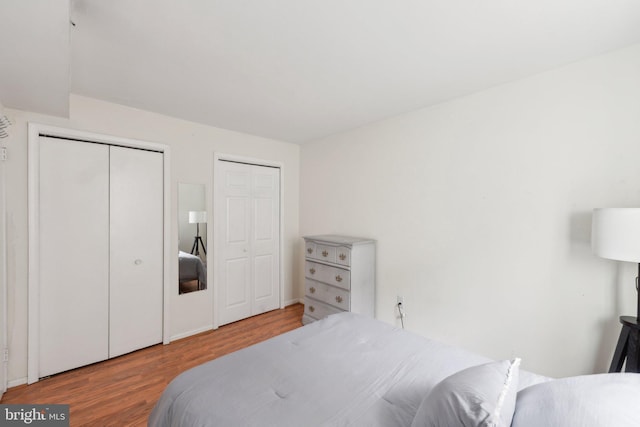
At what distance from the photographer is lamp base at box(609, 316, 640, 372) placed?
4.80 feet

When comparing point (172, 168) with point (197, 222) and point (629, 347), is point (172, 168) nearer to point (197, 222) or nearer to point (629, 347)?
point (197, 222)

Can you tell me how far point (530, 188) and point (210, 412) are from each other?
2458 millimetres

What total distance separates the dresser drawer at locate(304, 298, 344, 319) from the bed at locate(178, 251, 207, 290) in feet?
4.10

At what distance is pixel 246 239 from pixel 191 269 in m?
0.76

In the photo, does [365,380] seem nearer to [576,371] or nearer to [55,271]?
[576,371]

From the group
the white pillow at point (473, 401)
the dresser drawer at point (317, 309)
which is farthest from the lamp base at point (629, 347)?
the dresser drawer at point (317, 309)

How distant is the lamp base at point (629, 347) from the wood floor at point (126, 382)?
2821 millimetres

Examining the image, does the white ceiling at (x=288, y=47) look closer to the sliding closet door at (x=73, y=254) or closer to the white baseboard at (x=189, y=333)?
the sliding closet door at (x=73, y=254)

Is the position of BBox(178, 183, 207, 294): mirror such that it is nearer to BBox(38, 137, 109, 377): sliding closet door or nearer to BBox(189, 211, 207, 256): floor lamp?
BBox(189, 211, 207, 256): floor lamp

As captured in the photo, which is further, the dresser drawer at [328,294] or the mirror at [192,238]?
the mirror at [192,238]

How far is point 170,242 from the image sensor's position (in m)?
2.94

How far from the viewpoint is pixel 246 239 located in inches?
142

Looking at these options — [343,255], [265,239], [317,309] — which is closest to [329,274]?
[343,255]

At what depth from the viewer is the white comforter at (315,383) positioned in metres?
1.07
